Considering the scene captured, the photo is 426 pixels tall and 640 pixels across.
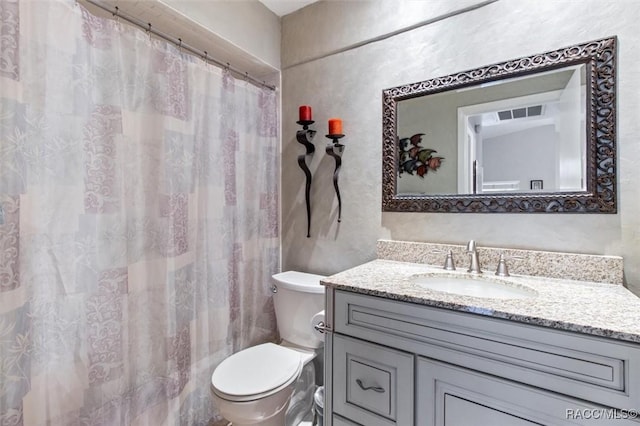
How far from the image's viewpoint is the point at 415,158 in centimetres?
152

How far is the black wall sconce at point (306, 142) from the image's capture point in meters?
1.76

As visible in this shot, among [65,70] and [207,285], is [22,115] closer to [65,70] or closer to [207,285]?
[65,70]

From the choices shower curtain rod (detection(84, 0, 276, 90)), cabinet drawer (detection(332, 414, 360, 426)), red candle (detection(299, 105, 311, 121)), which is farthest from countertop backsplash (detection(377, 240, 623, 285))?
shower curtain rod (detection(84, 0, 276, 90))

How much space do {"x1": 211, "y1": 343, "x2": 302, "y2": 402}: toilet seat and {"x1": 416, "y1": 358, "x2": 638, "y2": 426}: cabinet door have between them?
2.03 feet

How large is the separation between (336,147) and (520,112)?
2.86ft

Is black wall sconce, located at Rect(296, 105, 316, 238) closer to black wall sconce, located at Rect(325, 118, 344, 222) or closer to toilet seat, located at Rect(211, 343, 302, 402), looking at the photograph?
black wall sconce, located at Rect(325, 118, 344, 222)

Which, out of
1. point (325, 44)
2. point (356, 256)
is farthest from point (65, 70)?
point (356, 256)

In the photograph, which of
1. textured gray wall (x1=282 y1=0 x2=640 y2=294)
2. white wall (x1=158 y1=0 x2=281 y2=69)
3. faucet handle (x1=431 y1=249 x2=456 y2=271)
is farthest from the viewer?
white wall (x1=158 y1=0 x2=281 y2=69)

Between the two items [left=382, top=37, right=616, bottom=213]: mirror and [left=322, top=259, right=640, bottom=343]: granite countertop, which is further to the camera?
[left=382, top=37, right=616, bottom=213]: mirror

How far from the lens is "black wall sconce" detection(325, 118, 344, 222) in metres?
1.64

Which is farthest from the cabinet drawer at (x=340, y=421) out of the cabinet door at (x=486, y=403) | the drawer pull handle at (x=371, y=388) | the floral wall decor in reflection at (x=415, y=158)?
the floral wall decor in reflection at (x=415, y=158)

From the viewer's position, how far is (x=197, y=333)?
149 cm

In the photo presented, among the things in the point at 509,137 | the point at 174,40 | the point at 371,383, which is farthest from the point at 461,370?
the point at 174,40

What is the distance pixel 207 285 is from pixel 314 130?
1.08 m
